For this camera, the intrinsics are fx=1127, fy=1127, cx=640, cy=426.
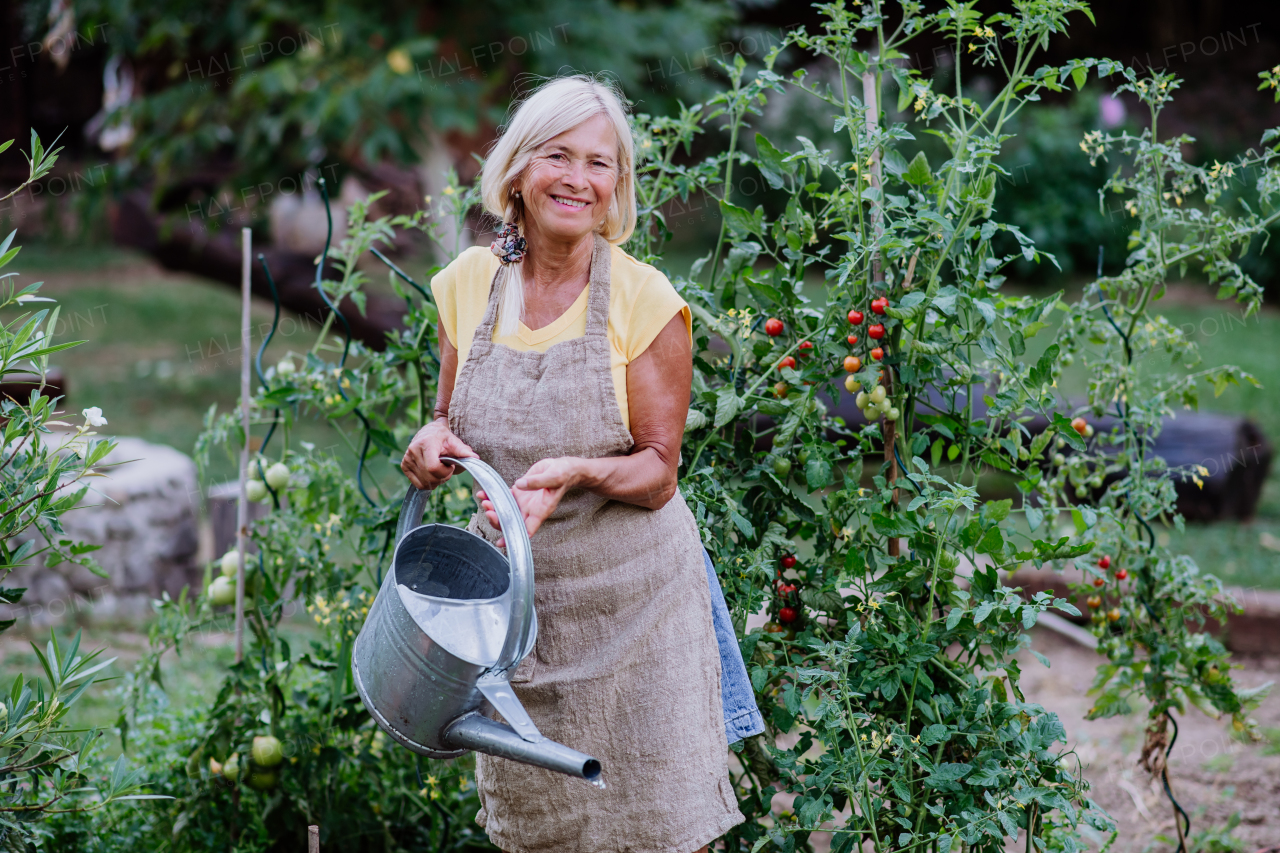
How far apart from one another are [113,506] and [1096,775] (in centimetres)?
379

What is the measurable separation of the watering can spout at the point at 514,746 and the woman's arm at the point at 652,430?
13.1 inches

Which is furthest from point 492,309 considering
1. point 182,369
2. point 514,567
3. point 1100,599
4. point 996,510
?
point 182,369

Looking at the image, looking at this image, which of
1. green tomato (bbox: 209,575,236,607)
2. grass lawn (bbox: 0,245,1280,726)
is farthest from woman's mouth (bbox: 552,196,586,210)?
grass lawn (bbox: 0,245,1280,726)

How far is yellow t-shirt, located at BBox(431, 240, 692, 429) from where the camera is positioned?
1.78m

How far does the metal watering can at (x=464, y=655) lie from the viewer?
156 centimetres

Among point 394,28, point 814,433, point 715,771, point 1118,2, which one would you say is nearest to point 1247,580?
point 814,433

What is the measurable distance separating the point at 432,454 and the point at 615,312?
0.37m

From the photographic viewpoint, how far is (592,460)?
1.72m

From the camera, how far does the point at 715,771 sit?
191cm

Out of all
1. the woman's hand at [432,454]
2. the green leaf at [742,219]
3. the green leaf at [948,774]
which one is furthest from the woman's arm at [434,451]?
the green leaf at [948,774]

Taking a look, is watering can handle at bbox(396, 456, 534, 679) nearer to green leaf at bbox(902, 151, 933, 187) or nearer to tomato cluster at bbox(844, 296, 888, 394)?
tomato cluster at bbox(844, 296, 888, 394)

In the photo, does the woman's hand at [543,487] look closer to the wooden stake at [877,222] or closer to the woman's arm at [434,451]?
the woman's arm at [434,451]

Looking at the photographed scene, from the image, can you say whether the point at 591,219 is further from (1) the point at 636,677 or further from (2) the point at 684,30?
(2) the point at 684,30

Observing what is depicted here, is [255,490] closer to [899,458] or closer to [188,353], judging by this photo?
[899,458]
